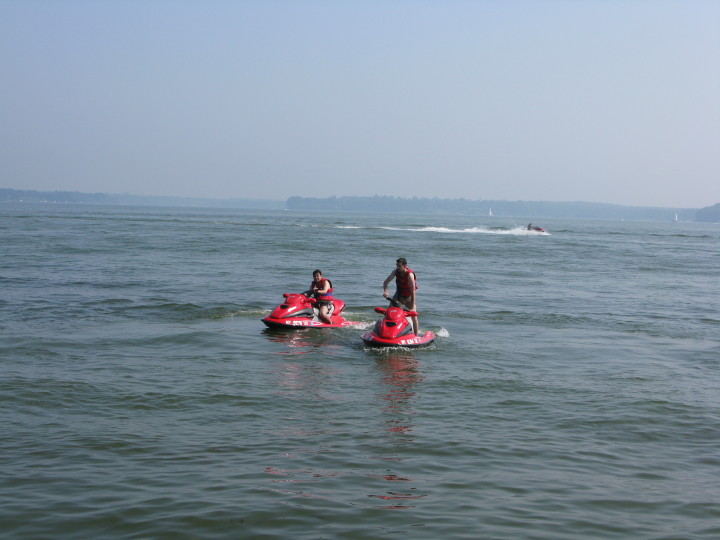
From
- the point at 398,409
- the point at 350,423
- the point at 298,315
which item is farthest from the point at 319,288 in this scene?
the point at 350,423

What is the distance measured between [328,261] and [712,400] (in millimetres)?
26892

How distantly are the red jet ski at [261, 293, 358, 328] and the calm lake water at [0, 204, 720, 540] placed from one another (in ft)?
1.15

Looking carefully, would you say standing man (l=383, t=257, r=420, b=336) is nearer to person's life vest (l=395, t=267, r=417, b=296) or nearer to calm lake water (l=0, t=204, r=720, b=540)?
person's life vest (l=395, t=267, r=417, b=296)

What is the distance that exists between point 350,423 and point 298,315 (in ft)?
24.2

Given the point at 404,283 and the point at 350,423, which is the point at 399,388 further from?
the point at 404,283

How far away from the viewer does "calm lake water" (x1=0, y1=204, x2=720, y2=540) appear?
6.80 meters

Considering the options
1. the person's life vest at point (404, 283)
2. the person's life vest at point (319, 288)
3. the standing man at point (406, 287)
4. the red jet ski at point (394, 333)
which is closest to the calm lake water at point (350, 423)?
the red jet ski at point (394, 333)

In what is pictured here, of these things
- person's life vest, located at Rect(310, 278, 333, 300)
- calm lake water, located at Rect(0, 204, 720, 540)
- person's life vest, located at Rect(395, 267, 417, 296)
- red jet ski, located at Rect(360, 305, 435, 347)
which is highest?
person's life vest, located at Rect(395, 267, 417, 296)

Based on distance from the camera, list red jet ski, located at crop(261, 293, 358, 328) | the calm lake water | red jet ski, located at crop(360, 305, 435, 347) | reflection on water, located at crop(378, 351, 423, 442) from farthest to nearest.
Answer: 1. red jet ski, located at crop(261, 293, 358, 328)
2. red jet ski, located at crop(360, 305, 435, 347)
3. reflection on water, located at crop(378, 351, 423, 442)
4. the calm lake water

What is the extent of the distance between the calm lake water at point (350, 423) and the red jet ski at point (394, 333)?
27cm

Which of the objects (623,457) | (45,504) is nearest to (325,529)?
(45,504)

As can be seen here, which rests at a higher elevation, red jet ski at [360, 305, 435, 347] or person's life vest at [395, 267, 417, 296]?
person's life vest at [395, 267, 417, 296]

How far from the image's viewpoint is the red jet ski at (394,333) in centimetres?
1468

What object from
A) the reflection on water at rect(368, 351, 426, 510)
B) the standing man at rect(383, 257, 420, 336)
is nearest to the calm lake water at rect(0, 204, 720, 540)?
the reflection on water at rect(368, 351, 426, 510)
